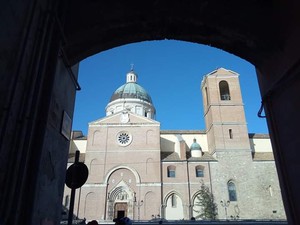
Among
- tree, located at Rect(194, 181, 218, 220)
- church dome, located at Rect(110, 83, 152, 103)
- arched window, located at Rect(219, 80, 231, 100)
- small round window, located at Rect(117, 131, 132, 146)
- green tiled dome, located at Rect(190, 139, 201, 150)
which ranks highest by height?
church dome, located at Rect(110, 83, 152, 103)

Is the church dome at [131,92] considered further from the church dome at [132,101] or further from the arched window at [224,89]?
the arched window at [224,89]

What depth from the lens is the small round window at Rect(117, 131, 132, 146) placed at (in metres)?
31.6

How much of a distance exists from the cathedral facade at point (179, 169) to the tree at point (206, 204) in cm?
46

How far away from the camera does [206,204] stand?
2719cm

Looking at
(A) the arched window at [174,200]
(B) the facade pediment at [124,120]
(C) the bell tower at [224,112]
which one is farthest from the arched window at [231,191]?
(B) the facade pediment at [124,120]

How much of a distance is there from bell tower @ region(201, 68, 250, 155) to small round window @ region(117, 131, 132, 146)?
10.3 meters

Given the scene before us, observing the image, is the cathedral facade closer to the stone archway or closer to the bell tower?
the bell tower

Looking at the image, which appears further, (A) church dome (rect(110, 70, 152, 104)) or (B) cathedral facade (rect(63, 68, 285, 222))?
(A) church dome (rect(110, 70, 152, 104))

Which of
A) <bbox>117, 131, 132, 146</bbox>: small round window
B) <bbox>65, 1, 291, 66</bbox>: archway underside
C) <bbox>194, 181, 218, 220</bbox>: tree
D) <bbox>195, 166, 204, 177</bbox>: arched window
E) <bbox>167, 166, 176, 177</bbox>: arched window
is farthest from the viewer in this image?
<bbox>117, 131, 132, 146</bbox>: small round window

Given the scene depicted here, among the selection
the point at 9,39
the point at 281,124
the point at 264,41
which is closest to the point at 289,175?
the point at 281,124

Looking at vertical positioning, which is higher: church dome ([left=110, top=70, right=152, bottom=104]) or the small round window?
church dome ([left=110, top=70, right=152, bottom=104])

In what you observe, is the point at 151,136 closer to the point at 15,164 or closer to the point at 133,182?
the point at 133,182

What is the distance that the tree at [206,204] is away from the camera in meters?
26.8

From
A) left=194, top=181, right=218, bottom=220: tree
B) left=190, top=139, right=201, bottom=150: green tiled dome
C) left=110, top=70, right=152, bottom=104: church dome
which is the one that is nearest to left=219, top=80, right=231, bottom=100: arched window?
left=190, top=139, right=201, bottom=150: green tiled dome
